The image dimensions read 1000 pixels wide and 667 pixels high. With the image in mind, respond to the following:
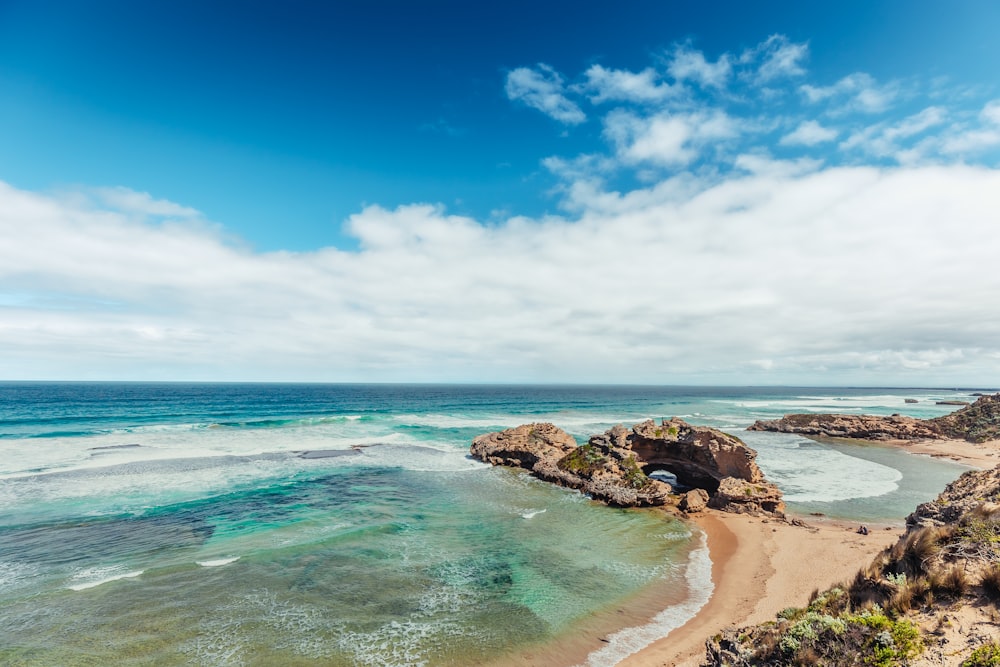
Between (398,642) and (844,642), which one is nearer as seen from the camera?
(844,642)

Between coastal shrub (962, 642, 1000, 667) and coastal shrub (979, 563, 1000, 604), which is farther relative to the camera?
coastal shrub (979, 563, 1000, 604)

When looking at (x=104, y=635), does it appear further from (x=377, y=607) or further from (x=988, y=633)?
(x=988, y=633)

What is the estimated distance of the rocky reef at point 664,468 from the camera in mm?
25719

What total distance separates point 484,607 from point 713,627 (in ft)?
23.6

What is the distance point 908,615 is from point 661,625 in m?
7.59

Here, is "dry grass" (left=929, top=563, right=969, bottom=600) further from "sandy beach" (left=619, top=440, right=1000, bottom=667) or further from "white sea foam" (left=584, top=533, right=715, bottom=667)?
"white sea foam" (left=584, top=533, right=715, bottom=667)

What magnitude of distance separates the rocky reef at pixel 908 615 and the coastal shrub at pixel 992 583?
0.02 metres

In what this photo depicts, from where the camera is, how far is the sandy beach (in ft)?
42.3

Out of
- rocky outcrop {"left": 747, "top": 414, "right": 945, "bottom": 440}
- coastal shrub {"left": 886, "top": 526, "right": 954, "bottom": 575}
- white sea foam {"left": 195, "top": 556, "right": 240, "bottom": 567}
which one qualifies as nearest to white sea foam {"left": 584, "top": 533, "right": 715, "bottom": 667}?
coastal shrub {"left": 886, "top": 526, "right": 954, "bottom": 575}

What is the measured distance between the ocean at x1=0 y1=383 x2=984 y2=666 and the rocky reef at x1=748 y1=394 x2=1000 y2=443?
19.8 m

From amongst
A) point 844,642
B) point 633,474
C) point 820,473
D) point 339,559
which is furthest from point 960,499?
point 820,473

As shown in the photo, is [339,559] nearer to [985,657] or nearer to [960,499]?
[985,657]

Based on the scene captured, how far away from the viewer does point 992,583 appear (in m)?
7.75

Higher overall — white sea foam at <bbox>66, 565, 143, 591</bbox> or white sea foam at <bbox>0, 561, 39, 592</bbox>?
white sea foam at <bbox>0, 561, 39, 592</bbox>
